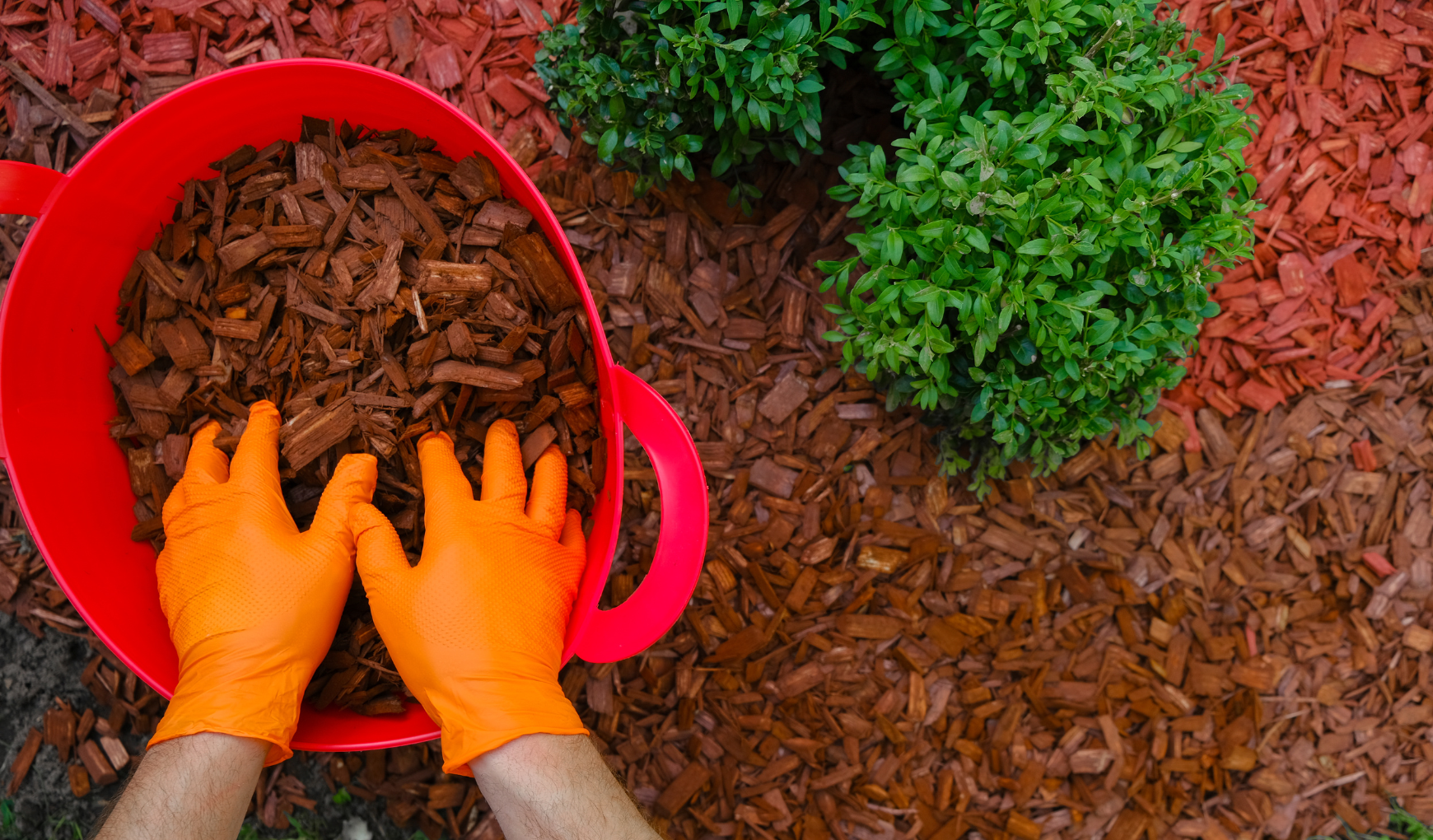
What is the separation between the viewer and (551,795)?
1600 mm

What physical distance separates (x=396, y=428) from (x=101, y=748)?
135 cm

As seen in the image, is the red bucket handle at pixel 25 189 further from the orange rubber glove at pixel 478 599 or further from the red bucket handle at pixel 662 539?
the red bucket handle at pixel 662 539

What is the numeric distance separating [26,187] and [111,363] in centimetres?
46

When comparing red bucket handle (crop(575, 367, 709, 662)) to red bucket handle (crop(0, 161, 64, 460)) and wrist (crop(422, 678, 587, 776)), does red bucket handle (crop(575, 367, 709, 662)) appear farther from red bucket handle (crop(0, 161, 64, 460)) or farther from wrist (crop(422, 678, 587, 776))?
red bucket handle (crop(0, 161, 64, 460))

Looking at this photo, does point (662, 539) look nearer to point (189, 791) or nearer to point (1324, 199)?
point (189, 791)

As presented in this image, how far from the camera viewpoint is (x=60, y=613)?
2.18 metres

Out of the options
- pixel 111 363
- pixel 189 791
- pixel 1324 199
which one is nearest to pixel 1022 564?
pixel 1324 199

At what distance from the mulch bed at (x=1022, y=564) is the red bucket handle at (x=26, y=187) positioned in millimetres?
629

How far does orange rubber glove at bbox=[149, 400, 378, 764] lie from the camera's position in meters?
1.64

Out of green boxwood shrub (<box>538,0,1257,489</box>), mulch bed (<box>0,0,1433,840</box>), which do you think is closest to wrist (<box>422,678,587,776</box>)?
mulch bed (<box>0,0,1433,840</box>)

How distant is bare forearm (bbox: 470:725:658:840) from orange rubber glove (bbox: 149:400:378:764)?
0.45 m

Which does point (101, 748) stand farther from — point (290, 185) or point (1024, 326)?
point (1024, 326)

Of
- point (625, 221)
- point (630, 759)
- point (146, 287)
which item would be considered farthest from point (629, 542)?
point (146, 287)

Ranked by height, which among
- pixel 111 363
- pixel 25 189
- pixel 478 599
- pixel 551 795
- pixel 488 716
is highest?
pixel 25 189
